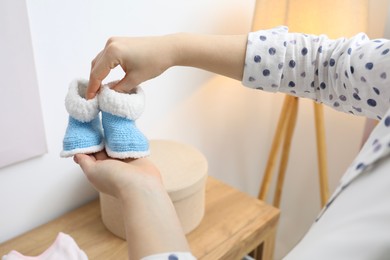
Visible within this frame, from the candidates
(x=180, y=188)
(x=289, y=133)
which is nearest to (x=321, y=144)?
(x=289, y=133)

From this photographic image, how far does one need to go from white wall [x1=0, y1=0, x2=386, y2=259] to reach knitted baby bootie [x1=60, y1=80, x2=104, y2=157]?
203 millimetres

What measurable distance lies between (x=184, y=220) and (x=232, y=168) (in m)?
0.56

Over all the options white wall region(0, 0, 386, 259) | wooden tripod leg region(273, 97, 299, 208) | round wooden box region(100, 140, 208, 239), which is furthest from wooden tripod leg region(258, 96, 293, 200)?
round wooden box region(100, 140, 208, 239)

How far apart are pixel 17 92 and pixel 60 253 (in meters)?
0.30

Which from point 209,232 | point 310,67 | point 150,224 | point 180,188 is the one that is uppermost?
point 310,67

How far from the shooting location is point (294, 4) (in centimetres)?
90

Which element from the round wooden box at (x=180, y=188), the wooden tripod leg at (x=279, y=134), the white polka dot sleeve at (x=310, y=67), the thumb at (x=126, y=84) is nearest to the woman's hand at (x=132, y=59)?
the thumb at (x=126, y=84)

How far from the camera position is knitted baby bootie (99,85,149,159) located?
515 mm

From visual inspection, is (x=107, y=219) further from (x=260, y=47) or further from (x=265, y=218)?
(x=260, y=47)

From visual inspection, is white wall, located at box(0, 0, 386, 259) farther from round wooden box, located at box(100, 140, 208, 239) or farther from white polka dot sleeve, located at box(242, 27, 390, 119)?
white polka dot sleeve, located at box(242, 27, 390, 119)

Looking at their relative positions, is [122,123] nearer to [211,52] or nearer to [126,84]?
[126,84]

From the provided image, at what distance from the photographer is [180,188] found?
73 cm

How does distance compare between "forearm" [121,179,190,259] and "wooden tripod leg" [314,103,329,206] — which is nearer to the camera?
"forearm" [121,179,190,259]

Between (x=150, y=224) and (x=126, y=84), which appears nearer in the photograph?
(x=150, y=224)
